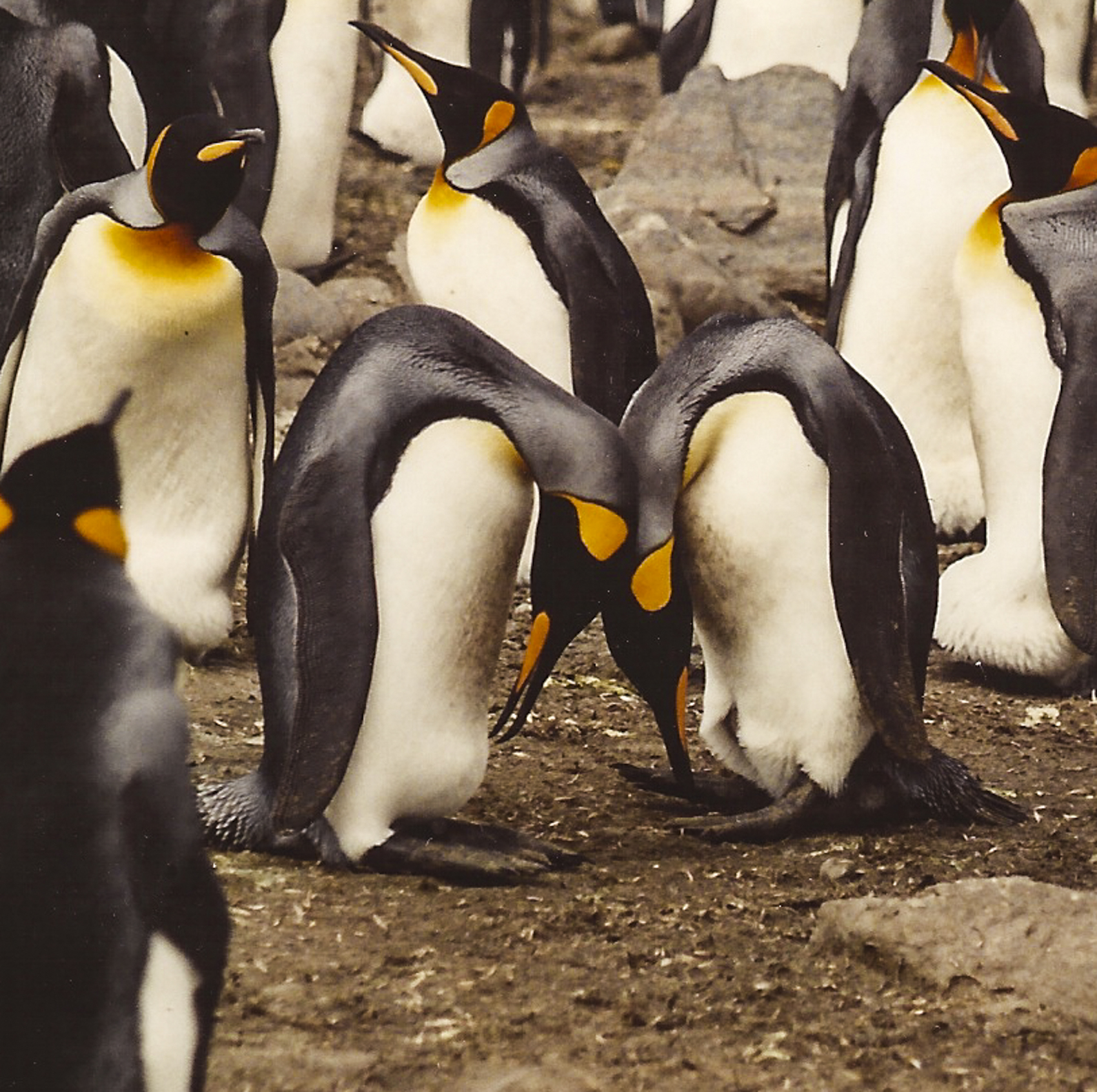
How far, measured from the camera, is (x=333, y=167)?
13.0 feet

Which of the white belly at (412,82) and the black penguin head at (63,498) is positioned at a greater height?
the white belly at (412,82)

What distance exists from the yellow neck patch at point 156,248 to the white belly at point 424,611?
0.69 meters

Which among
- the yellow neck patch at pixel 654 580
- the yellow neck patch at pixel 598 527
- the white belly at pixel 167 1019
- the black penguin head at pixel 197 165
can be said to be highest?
the black penguin head at pixel 197 165

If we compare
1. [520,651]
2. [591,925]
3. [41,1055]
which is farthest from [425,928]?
[520,651]

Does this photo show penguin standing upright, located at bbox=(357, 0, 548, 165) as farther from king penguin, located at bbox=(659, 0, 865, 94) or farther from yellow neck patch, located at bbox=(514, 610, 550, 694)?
yellow neck patch, located at bbox=(514, 610, 550, 694)

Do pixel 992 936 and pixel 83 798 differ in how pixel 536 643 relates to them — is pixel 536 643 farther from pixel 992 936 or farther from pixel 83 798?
pixel 83 798

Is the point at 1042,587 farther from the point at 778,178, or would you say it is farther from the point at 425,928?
the point at 778,178

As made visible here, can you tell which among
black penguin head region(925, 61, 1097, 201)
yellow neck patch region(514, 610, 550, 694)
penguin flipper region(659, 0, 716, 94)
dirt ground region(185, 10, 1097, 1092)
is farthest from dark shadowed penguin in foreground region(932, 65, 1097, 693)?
penguin flipper region(659, 0, 716, 94)

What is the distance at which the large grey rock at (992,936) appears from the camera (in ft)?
4.73

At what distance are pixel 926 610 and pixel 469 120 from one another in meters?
1.14

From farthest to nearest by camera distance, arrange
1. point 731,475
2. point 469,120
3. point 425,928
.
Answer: point 469,120, point 731,475, point 425,928

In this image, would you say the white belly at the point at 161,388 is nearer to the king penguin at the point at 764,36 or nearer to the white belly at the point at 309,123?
the white belly at the point at 309,123

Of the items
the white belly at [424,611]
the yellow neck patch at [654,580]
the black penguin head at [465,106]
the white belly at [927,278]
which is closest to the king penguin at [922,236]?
the white belly at [927,278]

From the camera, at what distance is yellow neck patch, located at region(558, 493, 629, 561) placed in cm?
170
